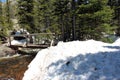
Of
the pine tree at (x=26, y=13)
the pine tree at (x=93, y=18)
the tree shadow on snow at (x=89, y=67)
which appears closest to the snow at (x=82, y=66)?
the tree shadow on snow at (x=89, y=67)

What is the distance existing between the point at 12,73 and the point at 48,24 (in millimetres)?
25831

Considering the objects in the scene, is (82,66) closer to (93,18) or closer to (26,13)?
(93,18)

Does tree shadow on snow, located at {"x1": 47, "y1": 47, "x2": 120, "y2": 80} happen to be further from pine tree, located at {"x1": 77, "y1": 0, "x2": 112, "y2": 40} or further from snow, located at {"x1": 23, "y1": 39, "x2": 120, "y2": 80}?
pine tree, located at {"x1": 77, "y1": 0, "x2": 112, "y2": 40}

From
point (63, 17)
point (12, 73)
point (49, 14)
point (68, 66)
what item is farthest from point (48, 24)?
point (68, 66)

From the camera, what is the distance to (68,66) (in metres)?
11.8

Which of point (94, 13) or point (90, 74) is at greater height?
point (94, 13)

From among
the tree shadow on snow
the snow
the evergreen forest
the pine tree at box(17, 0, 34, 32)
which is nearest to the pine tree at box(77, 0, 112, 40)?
the evergreen forest

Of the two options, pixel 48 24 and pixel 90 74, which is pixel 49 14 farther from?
pixel 90 74

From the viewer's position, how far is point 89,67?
11.0 meters

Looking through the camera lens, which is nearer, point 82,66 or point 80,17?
point 82,66

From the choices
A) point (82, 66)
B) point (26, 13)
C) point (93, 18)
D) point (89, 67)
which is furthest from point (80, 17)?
point (89, 67)

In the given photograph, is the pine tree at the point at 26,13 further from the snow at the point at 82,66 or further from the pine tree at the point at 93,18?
the snow at the point at 82,66

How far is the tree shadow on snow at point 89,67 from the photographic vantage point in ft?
32.9

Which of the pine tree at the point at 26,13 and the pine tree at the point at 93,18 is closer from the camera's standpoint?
the pine tree at the point at 93,18
